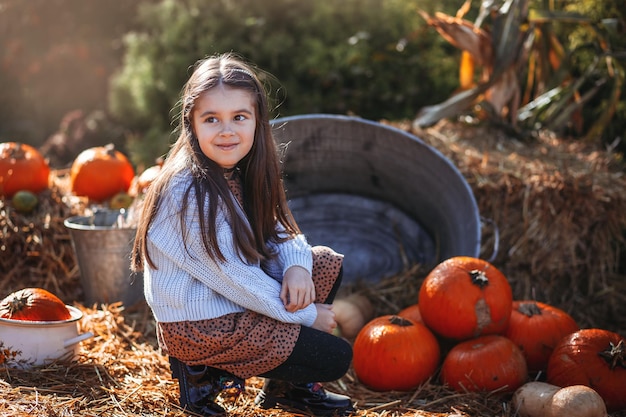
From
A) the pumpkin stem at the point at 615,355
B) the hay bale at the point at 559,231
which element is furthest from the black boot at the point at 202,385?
the hay bale at the point at 559,231

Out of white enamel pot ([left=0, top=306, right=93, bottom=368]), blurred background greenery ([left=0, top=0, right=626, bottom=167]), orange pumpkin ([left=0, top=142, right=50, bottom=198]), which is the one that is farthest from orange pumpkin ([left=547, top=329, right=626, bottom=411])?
orange pumpkin ([left=0, top=142, right=50, bottom=198])

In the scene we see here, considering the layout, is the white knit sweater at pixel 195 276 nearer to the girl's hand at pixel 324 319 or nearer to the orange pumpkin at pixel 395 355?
the girl's hand at pixel 324 319

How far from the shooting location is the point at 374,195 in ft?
11.6

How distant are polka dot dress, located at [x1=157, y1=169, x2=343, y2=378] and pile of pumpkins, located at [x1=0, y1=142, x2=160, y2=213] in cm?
150

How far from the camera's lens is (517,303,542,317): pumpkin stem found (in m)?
2.57

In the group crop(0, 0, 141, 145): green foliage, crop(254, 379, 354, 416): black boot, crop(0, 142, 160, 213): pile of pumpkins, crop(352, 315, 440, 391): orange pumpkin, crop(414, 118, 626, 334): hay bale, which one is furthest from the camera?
crop(0, 0, 141, 145): green foliage

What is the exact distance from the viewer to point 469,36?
4.03 metres

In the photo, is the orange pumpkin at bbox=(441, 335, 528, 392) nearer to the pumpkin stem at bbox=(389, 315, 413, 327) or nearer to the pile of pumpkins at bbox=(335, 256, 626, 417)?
the pile of pumpkins at bbox=(335, 256, 626, 417)

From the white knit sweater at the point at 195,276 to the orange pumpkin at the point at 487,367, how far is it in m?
0.71

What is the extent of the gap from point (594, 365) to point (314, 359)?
0.94 m

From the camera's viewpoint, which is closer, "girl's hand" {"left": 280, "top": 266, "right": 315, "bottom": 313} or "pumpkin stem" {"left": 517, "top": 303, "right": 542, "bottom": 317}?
"girl's hand" {"left": 280, "top": 266, "right": 315, "bottom": 313}

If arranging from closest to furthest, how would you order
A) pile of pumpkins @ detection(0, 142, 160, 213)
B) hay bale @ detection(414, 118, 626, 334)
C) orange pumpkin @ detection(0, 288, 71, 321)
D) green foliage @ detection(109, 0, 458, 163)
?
orange pumpkin @ detection(0, 288, 71, 321) → hay bale @ detection(414, 118, 626, 334) → pile of pumpkins @ detection(0, 142, 160, 213) → green foliage @ detection(109, 0, 458, 163)

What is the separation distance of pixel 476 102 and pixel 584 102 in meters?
0.63

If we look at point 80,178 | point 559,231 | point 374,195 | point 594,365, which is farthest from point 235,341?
point 80,178
